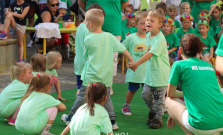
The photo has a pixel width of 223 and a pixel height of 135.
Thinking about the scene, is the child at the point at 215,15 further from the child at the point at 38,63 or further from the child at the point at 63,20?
the child at the point at 38,63

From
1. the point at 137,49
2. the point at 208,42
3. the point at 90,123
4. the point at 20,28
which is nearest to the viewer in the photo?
the point at 90,123

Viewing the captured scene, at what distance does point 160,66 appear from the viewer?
628cm

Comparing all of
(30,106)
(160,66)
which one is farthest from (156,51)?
(30,106)

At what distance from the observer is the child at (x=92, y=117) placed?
4.79 metres

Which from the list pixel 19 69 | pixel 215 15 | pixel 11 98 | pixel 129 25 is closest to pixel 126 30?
pixel 129 25

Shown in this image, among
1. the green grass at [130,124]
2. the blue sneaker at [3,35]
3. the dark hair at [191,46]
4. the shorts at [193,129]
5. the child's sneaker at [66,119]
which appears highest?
the dark hair at [191,46]

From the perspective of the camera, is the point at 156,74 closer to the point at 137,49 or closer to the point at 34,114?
the point at 137,49

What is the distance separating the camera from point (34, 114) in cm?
542

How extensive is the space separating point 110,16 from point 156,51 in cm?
190

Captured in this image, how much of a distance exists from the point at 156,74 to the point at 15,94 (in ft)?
5.98

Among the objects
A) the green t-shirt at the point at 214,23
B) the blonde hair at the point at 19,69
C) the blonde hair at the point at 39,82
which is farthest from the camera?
the green t-shirt at the point at 214,23

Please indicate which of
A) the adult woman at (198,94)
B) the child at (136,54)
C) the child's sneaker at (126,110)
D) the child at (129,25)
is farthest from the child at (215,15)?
the adult woman at (198,94)

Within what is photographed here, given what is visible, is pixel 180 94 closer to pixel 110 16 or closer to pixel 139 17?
pixel 139 17

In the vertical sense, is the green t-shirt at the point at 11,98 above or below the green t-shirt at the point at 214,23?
below
